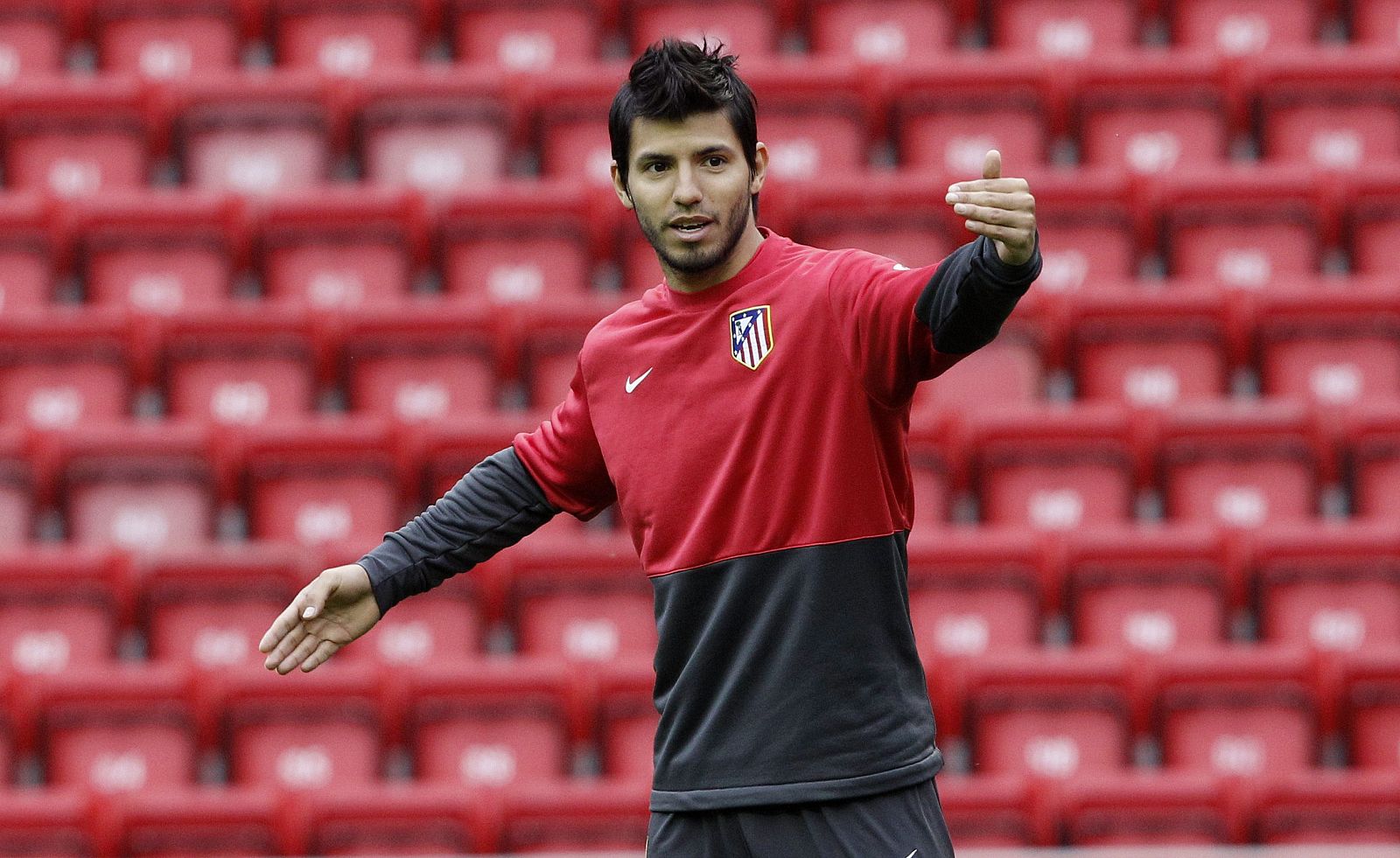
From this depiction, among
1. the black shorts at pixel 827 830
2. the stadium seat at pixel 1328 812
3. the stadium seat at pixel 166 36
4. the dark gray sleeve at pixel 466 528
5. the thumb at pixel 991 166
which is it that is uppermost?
the stadium seat at pixel 166 36

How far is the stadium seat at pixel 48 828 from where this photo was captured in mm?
1789

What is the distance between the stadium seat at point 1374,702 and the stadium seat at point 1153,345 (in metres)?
0.46

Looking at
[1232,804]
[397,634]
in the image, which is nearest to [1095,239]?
[1232,804]

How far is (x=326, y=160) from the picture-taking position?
270 cm

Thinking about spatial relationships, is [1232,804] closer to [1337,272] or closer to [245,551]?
[1337,272]

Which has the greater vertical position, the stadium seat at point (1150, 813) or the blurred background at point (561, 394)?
the blurred background at point (561, 394)

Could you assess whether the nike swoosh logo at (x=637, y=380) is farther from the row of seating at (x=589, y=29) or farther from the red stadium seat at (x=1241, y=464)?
the row of seating at (x=589, y=29)

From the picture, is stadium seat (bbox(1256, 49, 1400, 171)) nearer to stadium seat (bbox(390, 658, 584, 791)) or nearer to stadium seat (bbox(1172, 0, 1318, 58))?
stadium seat (bbox(1172, 0, 1318, 58))

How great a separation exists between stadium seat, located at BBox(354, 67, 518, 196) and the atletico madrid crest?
1691mm

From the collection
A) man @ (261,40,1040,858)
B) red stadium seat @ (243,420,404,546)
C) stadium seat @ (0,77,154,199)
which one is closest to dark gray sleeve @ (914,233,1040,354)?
man @ (261,40,1040,858)

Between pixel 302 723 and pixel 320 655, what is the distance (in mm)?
931

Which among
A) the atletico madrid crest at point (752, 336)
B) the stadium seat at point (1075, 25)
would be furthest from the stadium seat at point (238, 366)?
the atletico madrid crest at point (752, 336)

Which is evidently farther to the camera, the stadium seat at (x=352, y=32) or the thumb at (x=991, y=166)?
the stadium seat at (x=352, y=32)

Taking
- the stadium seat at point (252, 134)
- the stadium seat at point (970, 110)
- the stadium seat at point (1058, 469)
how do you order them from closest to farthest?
1. the stadium seat at point (1058, 469)
2. the stadium seat at point (970, 110)
3. the stadium seat at point (252, 134)
